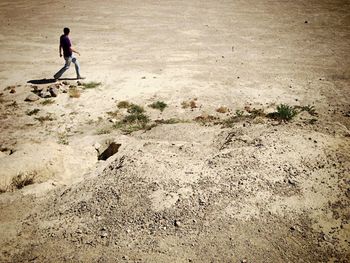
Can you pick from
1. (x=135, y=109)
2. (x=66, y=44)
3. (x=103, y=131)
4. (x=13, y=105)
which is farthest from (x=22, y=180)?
(x=66, y=44)

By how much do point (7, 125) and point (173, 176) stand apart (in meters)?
5.59

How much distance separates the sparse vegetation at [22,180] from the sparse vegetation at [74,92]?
4308 millimetres

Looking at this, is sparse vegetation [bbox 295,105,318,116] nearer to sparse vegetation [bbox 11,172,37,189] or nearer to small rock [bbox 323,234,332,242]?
small rock [bbox 323,234,332,242]

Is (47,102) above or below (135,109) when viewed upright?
above

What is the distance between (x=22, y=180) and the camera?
599 cm

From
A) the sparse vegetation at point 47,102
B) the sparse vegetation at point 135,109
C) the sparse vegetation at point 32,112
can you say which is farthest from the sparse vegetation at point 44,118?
the sparse vegetation at point 135,109

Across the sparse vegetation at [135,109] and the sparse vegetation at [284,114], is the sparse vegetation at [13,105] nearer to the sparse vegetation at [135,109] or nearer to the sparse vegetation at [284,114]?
the sparse vegetation at [135,109]

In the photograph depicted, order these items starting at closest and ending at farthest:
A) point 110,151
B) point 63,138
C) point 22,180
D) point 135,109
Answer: point 22,180
point 110,151
point 63,138
point 135,109

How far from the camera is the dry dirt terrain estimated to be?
4586 millimetres

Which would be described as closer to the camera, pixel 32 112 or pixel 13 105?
pixel 32 112

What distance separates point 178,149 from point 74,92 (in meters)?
5.37

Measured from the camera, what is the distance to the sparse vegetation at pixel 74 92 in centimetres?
985

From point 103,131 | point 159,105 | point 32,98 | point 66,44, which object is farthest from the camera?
point 66,44

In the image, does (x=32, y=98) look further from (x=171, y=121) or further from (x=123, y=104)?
(x=171, y=121)
